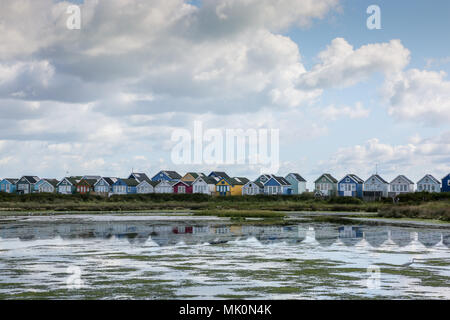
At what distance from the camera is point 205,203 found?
308 feet

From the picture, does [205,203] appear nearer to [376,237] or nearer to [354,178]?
[354,178]

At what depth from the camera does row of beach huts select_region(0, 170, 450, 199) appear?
118 m

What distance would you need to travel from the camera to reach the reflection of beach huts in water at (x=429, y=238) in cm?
3045

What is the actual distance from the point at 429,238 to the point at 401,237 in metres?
1.75

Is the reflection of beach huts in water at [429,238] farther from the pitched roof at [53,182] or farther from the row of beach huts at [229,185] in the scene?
the pitched roof at [53,182]

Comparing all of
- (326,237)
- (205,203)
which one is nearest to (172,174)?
(205,203)

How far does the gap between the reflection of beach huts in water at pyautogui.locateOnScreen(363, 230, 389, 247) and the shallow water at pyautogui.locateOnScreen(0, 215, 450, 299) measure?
0.21 ft

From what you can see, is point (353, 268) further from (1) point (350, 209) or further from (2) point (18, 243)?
(1) point (350, 209)

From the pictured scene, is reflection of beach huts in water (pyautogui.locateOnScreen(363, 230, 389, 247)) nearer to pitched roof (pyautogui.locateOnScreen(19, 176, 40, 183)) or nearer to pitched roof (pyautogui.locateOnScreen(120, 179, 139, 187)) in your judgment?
pitched roof (pyautogui.locateOnScreen(120, 179, 139, 187))

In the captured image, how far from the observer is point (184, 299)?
14.7 metres

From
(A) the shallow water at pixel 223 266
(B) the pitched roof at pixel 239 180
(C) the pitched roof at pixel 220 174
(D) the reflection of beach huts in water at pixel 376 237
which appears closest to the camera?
(A) the shallow water at pixel 223 266

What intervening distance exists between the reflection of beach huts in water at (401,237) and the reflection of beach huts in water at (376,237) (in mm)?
443

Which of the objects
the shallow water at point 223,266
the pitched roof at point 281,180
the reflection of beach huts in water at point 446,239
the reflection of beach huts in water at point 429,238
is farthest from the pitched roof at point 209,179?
the reflection of beach huts in water at point 446,239

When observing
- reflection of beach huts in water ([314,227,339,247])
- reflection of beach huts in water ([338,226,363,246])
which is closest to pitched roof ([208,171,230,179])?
reflection of beach huts in water ([338,226,363,246])
